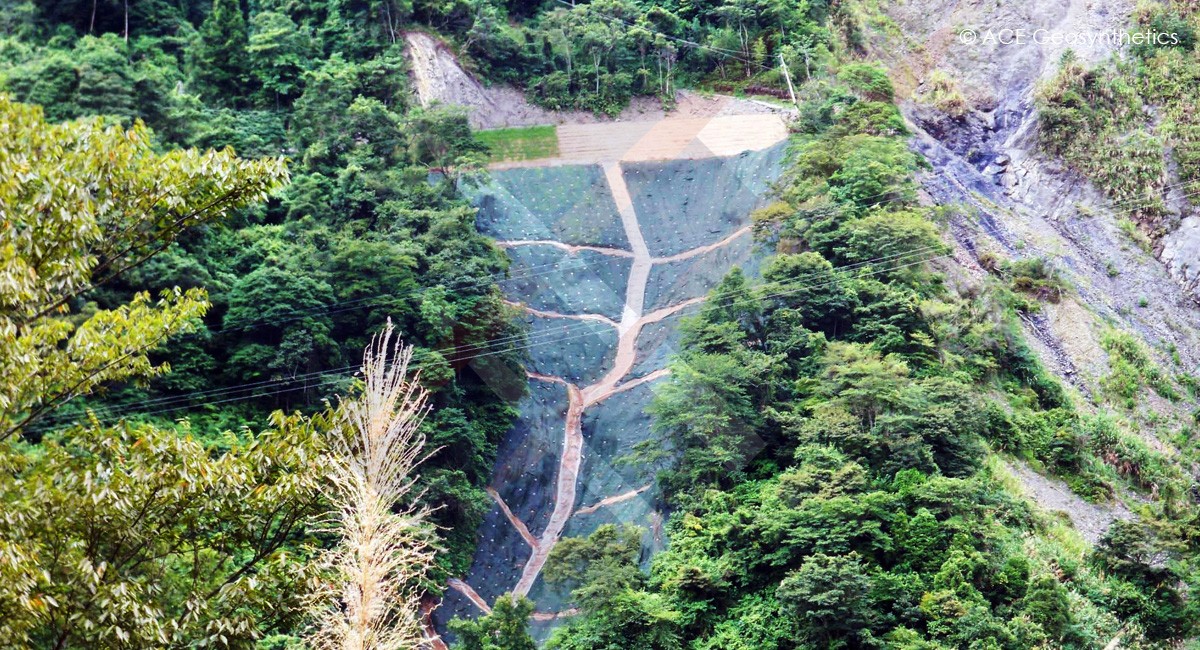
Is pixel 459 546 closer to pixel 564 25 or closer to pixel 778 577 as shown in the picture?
pixel 778 577

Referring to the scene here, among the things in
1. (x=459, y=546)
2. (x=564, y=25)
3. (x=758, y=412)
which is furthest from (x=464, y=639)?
(x=564, y=25)

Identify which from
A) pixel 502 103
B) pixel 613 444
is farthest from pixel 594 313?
pixel 502 103

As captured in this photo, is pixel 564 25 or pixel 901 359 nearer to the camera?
pixel 901 359

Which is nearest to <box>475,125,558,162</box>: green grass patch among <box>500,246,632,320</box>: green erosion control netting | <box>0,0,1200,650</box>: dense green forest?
<box>0,0,1200,650</box>: dense green forest

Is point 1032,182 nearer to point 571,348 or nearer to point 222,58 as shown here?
point 571,348

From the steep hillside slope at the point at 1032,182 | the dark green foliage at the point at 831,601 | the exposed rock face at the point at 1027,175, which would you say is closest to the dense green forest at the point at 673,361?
the dark green foliage at the point at 831,601
